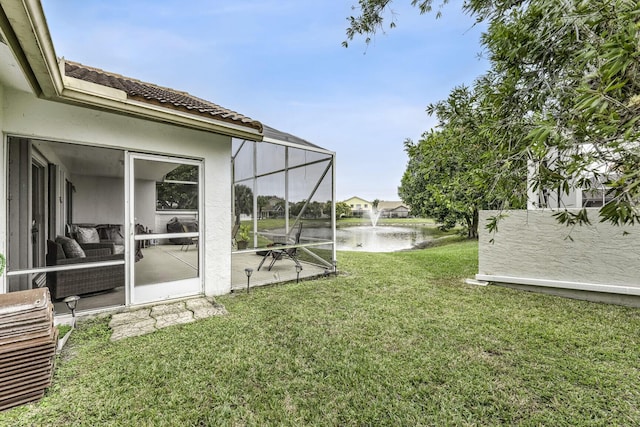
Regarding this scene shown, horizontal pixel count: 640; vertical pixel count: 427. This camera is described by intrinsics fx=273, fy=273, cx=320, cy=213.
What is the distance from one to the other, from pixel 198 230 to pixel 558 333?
18.2 feet

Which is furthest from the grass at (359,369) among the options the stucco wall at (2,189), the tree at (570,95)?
the tree at (570,95)

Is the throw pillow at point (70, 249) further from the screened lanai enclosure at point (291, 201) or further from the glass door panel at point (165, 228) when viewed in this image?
the screened lanai enclosure at point (291, 201)

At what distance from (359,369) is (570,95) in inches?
114

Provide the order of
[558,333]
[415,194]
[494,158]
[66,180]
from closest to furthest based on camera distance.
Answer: [494,158]
[558,333]
[66,180]
[415,194]

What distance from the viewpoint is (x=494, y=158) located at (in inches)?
108

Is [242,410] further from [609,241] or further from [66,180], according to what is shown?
[66,180]

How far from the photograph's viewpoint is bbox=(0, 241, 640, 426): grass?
214 centimetres

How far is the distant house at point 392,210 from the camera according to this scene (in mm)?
52438

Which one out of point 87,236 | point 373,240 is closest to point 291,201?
point 87,236

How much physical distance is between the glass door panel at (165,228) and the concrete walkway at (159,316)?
29cm

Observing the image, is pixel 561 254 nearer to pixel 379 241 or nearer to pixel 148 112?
pixel 148 112

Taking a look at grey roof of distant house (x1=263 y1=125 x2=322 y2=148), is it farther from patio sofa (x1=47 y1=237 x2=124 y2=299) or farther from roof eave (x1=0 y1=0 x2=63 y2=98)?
patio sofa (x1=47 y1=237 x2=124 y2=299)

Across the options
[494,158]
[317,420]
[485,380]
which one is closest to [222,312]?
[317,420]

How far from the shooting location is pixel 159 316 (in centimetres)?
394
